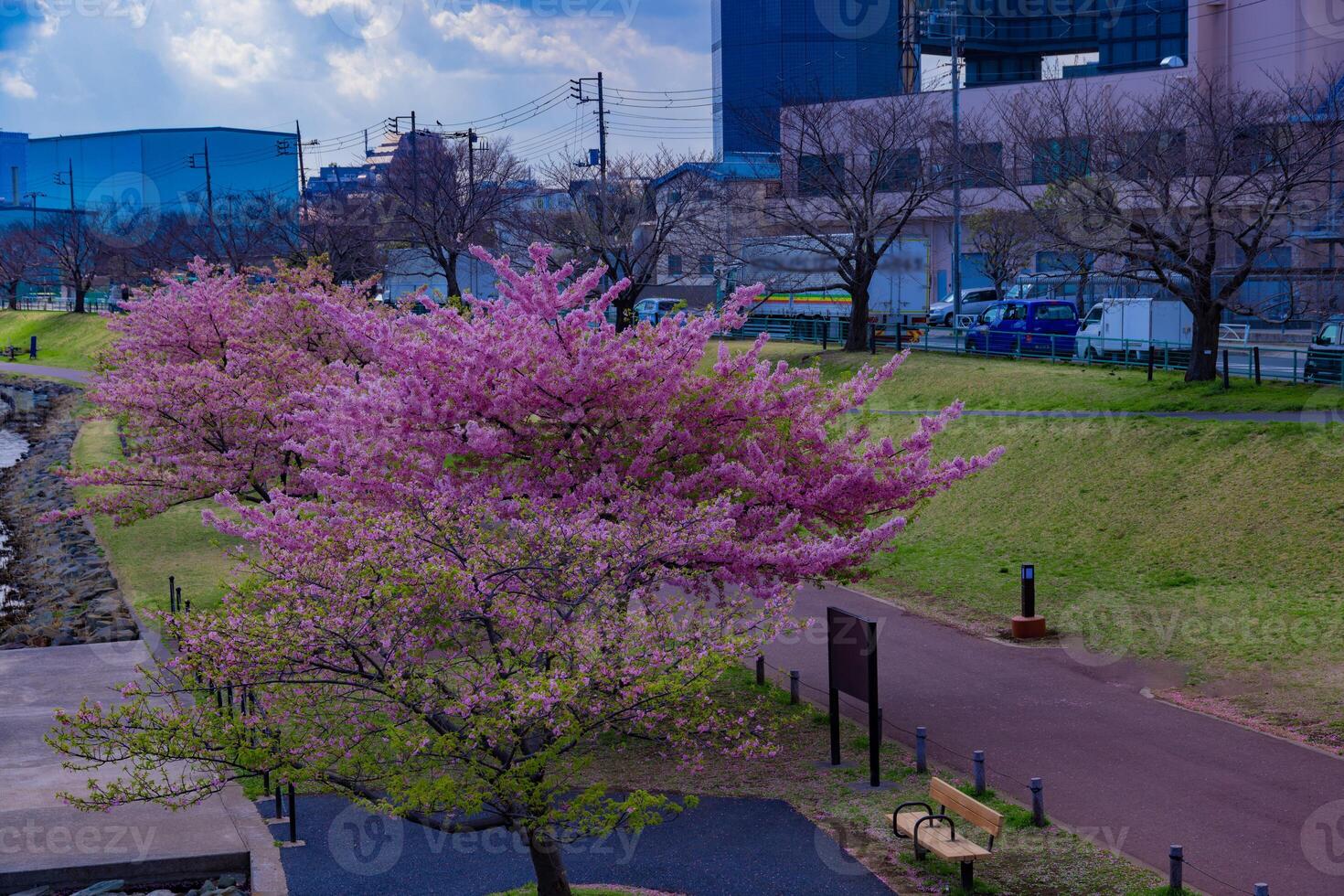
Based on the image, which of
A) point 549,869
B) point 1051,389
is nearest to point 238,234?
point 1051,389

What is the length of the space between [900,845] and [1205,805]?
2.87 m

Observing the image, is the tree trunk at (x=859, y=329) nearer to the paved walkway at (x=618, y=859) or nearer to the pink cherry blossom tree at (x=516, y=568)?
the pink cherry blossom tree at (x=516, y=568)

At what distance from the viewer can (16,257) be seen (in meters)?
93.8

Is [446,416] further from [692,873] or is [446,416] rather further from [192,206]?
[192,206]

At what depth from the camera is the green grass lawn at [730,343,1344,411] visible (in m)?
25.9

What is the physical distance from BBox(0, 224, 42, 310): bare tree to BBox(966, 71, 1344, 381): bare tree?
81.6 metres

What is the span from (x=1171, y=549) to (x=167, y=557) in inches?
777

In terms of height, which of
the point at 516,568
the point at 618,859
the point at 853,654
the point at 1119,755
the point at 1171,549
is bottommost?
the point at 618,859

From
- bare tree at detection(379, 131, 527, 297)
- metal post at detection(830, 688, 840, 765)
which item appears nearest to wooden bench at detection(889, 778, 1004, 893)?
metal post at detection(830, 688, 840, 765)

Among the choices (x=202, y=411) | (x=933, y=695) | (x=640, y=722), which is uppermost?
(x=202, y=411)

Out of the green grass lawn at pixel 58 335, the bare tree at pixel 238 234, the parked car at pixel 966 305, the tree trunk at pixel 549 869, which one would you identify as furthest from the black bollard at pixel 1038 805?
the green grass lawn at pixel 58 335

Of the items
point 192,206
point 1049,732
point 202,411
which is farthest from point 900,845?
point 192,206

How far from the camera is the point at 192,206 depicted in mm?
112000

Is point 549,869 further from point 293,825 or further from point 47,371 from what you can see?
point 47,371
